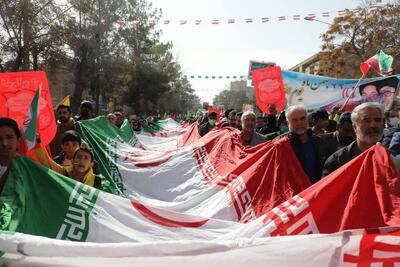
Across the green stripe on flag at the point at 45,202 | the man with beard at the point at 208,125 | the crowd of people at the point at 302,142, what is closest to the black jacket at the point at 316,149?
the crowd of people at the point at 302,142

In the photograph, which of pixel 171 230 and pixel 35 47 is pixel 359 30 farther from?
pixel 171 230

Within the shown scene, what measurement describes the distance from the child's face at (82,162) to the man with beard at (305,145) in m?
1.87

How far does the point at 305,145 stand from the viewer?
4.49 metres

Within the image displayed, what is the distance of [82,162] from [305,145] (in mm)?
2038

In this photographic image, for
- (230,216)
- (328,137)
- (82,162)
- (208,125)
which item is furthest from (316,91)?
(82,162)

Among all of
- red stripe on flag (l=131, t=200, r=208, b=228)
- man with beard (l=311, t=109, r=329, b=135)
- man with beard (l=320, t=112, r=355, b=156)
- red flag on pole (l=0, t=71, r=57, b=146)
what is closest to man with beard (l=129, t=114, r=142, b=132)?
man with beard (l=311, t=109, r=329, b=135)

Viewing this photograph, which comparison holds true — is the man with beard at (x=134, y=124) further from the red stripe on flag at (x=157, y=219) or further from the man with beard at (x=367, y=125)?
the red stripe on flag at (x=157, y=219)

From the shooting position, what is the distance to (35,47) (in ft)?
73.1

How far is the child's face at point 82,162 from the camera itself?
4113mm

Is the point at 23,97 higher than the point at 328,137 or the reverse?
higher

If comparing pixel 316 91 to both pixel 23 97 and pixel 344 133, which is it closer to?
pixel 344 133

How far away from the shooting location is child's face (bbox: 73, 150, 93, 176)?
4113mm

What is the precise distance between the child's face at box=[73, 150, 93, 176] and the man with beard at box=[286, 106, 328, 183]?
187 centimetres

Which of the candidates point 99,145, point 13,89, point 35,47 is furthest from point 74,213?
point 35,47
